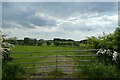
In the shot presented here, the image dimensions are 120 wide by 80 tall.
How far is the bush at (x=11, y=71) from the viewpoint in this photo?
9720mm

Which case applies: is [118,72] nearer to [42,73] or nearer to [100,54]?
[100,54]

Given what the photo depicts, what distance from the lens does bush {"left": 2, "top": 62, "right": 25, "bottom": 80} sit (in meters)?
9.72

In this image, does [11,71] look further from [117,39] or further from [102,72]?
[117,39]

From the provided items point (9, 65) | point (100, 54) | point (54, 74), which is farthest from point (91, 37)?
point (9, 65)

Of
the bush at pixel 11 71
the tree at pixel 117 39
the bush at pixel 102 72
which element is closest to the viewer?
the bush at pixel 102 72

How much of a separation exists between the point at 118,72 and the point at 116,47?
3.69ft

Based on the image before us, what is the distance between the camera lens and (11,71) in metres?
9.82

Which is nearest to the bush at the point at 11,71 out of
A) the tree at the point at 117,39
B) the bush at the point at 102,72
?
the bush at the point at 102,72

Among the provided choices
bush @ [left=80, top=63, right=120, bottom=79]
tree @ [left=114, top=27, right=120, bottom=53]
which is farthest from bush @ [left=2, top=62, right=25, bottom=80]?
tree @ [left=114, top=27, right=120, bottom=53]

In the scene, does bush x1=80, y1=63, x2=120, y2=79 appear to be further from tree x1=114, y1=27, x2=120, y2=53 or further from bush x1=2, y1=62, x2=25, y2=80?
bush x1=2, y1=62, x2=25, y2=80

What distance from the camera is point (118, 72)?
31.4ft

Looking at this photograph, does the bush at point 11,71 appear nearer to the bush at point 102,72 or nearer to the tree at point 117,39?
the bush at point 102,72

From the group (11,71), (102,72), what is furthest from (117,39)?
(11,71)

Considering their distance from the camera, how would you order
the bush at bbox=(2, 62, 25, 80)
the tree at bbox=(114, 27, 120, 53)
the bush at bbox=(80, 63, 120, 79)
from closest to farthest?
the bush at bbox=(80, 63, 120, 79) → the bush at bbox=(2, 62, 25, 80) → the tree at bbox=(114, 27, 120, 53)
